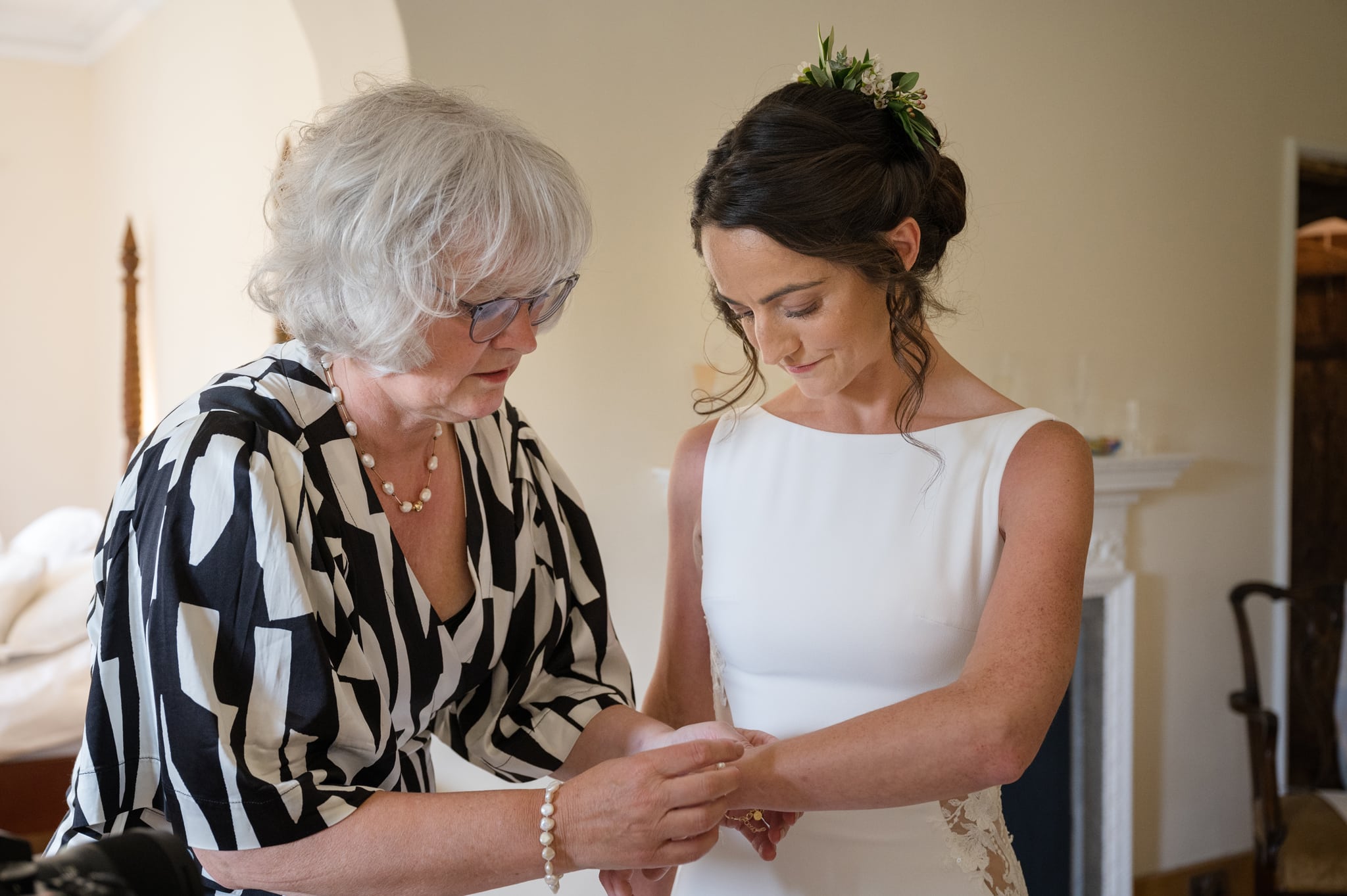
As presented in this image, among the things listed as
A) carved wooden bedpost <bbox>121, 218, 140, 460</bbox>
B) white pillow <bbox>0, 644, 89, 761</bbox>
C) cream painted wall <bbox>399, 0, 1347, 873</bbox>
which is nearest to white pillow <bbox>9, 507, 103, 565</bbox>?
carved wooden bedpost <bbox>121, 218, 140, 460</bbox>

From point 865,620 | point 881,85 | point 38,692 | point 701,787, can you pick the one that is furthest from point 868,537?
point 38,692

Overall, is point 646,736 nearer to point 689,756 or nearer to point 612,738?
point 612,738

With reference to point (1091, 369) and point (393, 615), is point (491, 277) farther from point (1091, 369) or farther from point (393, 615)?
point (1091, 369)

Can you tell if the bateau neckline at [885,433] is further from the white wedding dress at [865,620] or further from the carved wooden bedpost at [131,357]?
the carved wooden bedpost at [131,357]

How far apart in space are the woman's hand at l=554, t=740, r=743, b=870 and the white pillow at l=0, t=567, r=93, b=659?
3086 mm

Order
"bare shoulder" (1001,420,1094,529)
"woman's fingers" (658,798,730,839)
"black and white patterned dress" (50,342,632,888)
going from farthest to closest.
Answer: "bare shoulder" (1001,420,1094,529)
"woman's fingers" (658,798,730,839)
"black and white patterned dress" (50,342,632,888)

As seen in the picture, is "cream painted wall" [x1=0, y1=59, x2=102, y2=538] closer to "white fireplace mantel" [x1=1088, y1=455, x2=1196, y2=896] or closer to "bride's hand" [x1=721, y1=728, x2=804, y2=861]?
"white fireplace mantel" [x1=1088, y1=455, x2=1196, y2=896]

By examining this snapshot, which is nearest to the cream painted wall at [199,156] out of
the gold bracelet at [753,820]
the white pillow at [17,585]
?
the white pillow at [17,585]

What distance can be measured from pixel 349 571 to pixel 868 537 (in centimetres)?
71

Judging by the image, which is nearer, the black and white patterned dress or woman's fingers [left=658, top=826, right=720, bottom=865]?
the black and white patterned dress

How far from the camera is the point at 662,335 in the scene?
2.69 m

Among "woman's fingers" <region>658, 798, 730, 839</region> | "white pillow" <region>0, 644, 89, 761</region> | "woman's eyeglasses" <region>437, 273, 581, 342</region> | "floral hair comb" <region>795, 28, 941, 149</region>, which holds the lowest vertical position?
"white pillow" <region>0, 644, 89, 761</region>

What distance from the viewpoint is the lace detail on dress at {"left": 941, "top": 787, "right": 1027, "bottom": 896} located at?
140cm

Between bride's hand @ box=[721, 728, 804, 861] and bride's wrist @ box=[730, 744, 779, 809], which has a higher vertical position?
bride's wrist @ box=[730, 744, 779, 809]
